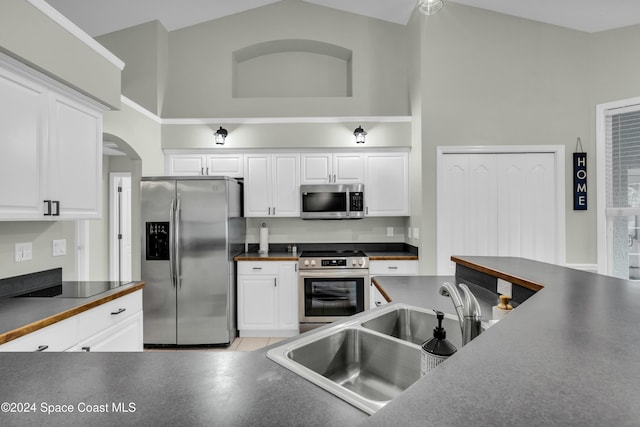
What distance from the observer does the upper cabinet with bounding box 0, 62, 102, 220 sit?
169 centimetres

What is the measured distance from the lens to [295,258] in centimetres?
370

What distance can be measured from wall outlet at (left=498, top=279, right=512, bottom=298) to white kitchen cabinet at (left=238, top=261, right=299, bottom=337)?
2.33 meters

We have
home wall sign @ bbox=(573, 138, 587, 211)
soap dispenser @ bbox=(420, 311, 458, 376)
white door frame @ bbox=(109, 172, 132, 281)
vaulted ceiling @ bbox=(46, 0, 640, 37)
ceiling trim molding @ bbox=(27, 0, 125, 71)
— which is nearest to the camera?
soap dispenser @ bbox=(420, 311, 458, 376)

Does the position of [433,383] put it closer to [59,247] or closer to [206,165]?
[59,247]

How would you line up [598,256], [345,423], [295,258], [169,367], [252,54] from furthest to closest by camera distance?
[252,54] → [295,258] → [598,256] → [169,367] → [345,423]

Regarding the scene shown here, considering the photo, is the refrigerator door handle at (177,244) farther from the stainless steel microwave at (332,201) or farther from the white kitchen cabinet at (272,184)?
the stainless steel microwave at (332,201)

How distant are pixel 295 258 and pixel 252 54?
109 inches

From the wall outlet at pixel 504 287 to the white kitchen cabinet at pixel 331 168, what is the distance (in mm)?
2436

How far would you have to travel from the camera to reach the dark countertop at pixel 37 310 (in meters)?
1.41

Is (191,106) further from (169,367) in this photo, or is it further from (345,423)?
(345,423)

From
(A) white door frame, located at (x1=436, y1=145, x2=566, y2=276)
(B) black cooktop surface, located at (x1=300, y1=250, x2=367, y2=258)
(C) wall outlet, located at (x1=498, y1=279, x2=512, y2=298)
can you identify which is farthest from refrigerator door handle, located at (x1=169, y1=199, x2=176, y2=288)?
(C) wall outlet, located at (x1=498, y1=279, x2=512, y2=298)

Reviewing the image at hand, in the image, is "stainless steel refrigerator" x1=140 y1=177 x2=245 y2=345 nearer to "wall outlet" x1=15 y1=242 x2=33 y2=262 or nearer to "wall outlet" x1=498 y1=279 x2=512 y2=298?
"wall outlet" x1=15 y1=242 x2=33 y2=262

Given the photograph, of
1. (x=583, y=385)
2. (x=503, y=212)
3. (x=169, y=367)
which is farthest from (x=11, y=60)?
(x=503, y=212)

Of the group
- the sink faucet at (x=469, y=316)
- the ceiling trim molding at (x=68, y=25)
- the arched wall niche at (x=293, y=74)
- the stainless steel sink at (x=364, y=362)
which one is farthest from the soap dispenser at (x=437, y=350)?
the arched wall niche at (x=293, y=74)
